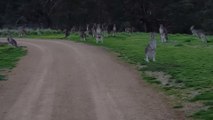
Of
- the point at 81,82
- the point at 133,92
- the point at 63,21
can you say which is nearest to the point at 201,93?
the point at 133,92

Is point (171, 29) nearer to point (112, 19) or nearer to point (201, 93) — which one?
point (112, 19)

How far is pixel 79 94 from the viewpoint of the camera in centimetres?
1593

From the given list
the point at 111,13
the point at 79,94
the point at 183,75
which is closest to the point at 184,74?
the point at 183,75

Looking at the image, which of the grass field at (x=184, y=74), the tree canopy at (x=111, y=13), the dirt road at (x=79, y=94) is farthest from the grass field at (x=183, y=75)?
the tree canopy at (x=111, y=13)

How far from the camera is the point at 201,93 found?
15.9 metres

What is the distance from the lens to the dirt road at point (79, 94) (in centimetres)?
1274

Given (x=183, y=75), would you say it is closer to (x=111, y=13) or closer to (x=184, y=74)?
(x=184, y=74)

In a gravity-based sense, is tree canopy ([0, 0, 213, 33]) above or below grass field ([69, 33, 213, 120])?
above

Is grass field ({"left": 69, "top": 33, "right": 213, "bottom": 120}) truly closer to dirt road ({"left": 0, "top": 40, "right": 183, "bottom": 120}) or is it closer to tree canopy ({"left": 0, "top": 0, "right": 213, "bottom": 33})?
dirt road ({"left": 0, "top": 40, "right": 183, "bottom": 120})

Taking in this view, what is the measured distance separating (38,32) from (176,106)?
5625 centimetres

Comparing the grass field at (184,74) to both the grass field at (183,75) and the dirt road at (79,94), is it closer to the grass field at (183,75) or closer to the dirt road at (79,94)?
the grass field at (183,75)

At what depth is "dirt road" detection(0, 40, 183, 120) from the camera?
12.7m

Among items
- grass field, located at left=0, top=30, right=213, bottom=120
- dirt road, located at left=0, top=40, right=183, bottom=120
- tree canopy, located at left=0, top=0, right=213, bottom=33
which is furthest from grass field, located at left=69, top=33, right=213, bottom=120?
tree canopy, located at left=0, top=0, right=213, bottom=33

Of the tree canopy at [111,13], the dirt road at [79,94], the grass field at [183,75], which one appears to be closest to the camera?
the dirt road at [79,94]
